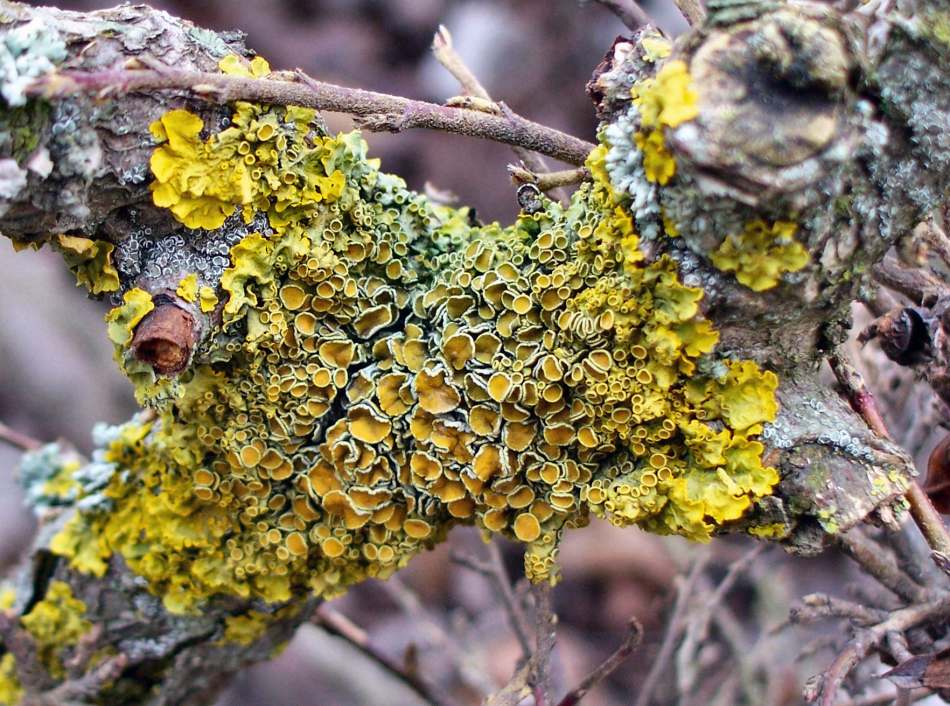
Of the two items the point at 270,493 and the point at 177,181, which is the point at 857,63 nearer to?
the point at 177,181

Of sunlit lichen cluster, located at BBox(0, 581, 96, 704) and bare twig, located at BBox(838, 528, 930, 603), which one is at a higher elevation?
sunlit lichen cluster, located at BBox(0, 581, 96, 704)

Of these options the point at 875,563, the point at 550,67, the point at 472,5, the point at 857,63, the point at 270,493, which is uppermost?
the point at 472,5

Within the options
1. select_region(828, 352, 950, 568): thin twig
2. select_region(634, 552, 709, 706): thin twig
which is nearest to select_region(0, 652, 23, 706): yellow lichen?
select_region(634, 552, 709, 706): thin twig

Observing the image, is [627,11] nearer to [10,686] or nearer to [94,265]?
[94,265]

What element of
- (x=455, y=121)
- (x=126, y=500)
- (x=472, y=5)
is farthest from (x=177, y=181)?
(x=472, y=5)

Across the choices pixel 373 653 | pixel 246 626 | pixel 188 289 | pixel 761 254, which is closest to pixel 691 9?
pixel 761 254

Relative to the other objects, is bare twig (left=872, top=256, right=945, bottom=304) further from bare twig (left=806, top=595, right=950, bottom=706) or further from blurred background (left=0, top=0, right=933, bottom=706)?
blurred background (left=0, top=0, right=933, bottom=706)
